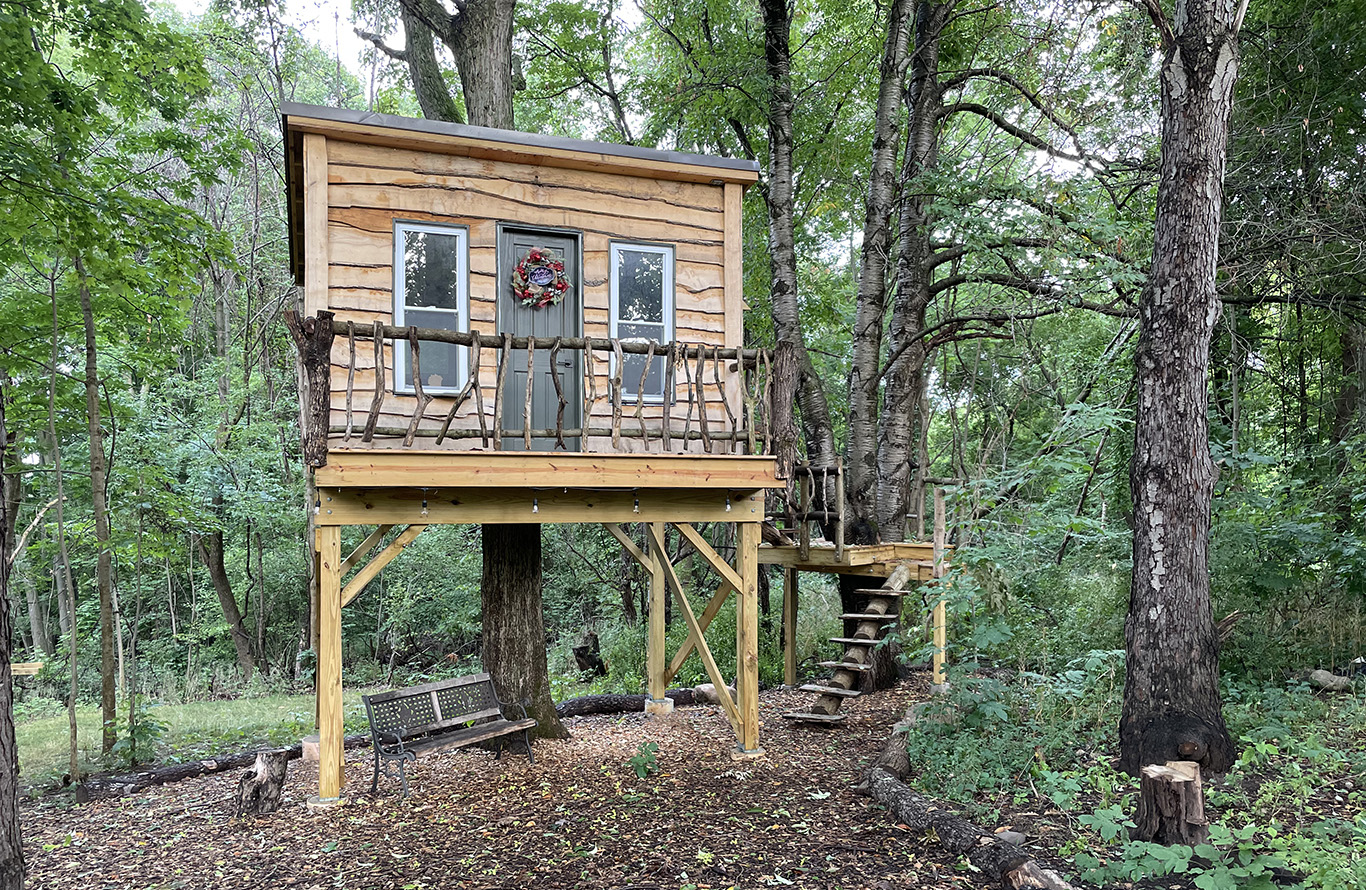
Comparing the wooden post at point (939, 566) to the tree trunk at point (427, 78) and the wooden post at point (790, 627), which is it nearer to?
the wooden post at point (790, 627)

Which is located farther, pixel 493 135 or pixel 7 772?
pixel 493 135

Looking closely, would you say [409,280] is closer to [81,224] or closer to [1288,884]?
[81,224]

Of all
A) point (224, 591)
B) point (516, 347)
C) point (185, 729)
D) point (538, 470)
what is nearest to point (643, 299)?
point (516, 347)

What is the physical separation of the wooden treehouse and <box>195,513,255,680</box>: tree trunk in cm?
941

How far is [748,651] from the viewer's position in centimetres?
779

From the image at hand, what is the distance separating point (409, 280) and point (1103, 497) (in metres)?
8.64

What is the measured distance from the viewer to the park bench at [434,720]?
6.92m

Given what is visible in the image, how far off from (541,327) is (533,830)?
15.1 feet

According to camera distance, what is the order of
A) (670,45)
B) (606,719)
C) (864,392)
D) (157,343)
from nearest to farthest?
(606,719)
(864,392)
(157,343)
(670,45)

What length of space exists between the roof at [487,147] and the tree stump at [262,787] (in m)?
5.41

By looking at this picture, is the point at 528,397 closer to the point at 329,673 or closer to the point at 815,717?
the point at 329,673

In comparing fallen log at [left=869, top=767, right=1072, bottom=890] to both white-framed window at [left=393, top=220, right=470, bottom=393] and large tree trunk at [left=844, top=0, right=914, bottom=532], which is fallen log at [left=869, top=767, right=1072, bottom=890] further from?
white-framed window at [left=393, top=220, right=470, bottom=393]

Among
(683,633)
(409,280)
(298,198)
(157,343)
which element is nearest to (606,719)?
(683,633)

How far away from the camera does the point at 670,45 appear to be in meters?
15.9
